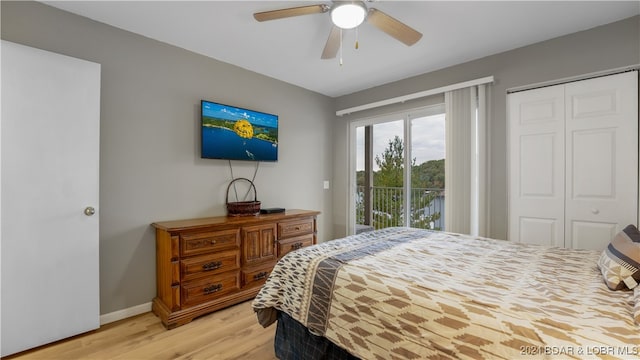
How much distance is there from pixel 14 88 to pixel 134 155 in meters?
0.82

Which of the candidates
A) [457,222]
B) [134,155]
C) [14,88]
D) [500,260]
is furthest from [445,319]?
[14,88]

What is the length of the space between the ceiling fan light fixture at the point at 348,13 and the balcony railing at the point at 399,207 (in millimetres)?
2302

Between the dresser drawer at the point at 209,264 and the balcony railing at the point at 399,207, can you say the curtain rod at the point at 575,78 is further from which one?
the dresser drawer at the point at 209,264

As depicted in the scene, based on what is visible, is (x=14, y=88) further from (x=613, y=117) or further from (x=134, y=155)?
(x=613, y=117)

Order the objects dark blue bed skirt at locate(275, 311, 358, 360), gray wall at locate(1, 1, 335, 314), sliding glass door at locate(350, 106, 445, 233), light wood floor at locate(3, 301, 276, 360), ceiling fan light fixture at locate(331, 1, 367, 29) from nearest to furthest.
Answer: dark blue bed skirt at locate(275, 311, 358, 360)
ceiling fan light fixture at locate(331, 1, 367, 29)
light wood floor at locate(3, 301, 276, 360)
gray wall at locate(1, 1, 335, 314)
sliding glass door at locate(350, 106, 445, 233)

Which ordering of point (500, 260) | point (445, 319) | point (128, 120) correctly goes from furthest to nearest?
point (128, 120)
point (500, 260)
point (445, 319)

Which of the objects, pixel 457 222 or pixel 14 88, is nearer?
pixel 14 88

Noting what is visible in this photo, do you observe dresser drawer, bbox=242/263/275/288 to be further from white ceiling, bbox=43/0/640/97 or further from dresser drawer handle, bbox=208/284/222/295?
white ceiling, bbox=43/0/640/97

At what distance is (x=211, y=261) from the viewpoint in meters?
2.41

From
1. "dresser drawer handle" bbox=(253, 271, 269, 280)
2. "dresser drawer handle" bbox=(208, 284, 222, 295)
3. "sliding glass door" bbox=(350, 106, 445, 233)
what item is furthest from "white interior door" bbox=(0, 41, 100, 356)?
"sliding glass door" bbox=(350, 106, 445, 233)

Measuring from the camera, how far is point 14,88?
183 centimetres

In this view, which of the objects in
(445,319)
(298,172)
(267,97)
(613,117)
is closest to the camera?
(445,319)

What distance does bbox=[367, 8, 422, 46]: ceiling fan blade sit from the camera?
1785mm

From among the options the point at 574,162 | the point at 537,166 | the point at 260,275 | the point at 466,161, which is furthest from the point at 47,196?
the point at 574,162
